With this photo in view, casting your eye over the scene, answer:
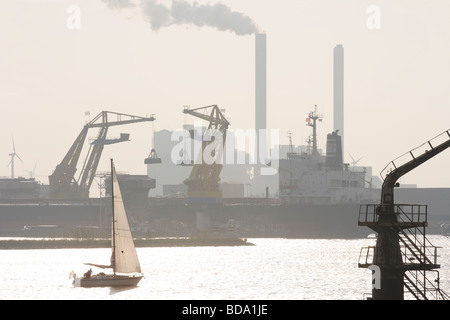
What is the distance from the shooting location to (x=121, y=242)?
7694 cm

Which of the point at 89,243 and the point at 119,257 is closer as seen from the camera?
the point at 119,257

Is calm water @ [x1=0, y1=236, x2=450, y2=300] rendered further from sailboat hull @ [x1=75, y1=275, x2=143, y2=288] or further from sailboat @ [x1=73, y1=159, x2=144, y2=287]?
sailboat @ [x1=73, y1=159, x2=144, y2=287]

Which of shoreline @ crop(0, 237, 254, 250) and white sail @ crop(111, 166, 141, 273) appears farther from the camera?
shoreline @ crop(0, 237, 254, 250)

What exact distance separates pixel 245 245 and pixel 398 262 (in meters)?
135

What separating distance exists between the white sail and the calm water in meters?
2.08

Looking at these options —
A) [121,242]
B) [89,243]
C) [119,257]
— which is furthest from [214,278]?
[89,243]

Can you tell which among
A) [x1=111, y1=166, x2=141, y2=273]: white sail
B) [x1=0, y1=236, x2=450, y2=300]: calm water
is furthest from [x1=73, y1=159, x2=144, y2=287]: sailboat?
[x1=0, y1=236, x2=450, y2=300]: calm water

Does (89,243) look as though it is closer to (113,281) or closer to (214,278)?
(214,278)

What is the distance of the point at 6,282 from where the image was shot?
8706 cm

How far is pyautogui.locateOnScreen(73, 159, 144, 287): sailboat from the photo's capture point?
251 ft

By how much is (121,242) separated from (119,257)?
145cm
